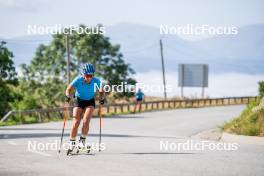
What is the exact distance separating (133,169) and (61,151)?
3891mm

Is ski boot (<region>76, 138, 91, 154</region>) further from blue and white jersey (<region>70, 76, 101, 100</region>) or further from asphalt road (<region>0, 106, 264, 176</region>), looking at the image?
blue and white jersey (<region>70, 76, 101, 100</region>)

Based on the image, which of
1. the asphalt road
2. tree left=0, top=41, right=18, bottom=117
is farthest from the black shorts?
tree left=0, top=41, right=18, bottom=117

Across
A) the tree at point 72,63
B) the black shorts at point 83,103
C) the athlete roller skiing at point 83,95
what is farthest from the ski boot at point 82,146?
the tree at point 72,63

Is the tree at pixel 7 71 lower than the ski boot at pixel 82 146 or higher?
higher

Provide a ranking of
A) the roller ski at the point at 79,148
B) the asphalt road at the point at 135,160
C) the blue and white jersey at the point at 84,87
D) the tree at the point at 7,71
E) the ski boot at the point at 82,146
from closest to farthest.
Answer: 1. the asphalt road at the point at 135,160
2. the roller ski at the point at 79,148
3. the blue and white jersey at the point at 84,87
4. the ski boot at the point at 82,146
5. the tree at the point at 7,71

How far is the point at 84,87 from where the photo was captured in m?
14.7

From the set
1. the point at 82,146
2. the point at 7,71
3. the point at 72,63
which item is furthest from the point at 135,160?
the point at 72,63

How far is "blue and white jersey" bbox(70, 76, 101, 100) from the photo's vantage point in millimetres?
14680

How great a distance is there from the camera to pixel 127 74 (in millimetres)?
56438

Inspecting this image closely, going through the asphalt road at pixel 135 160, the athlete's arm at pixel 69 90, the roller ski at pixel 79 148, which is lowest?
the asphalt road at pixel 135 160

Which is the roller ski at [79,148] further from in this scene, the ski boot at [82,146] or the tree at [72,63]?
the tree at [72,63]

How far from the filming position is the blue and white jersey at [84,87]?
578 inches

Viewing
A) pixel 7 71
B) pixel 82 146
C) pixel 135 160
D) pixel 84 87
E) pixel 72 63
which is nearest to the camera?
pixel 135 160

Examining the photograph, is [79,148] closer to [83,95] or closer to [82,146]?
[82,146]
